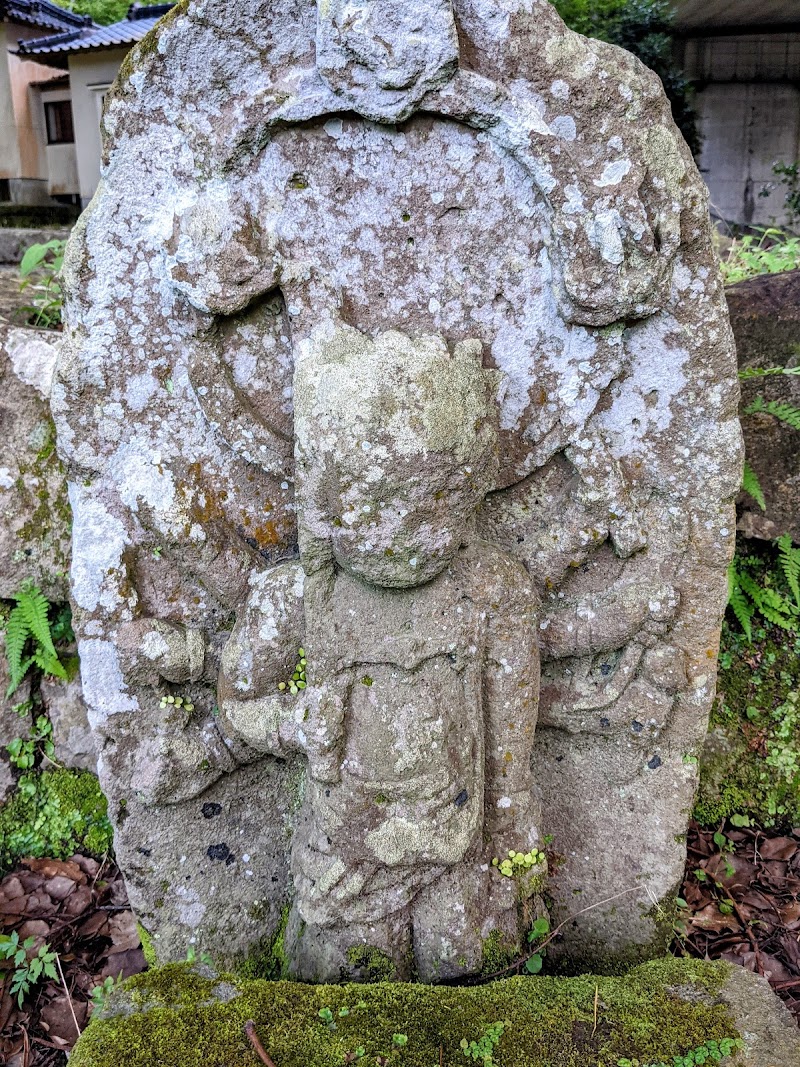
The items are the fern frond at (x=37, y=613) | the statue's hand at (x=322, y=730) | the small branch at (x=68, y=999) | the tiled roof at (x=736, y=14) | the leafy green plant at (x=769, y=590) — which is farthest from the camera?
the tiled roof at (x=736, y=14)

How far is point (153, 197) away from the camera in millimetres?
2301

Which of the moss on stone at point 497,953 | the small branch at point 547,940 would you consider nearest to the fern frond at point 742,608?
the small branch at point 547,940

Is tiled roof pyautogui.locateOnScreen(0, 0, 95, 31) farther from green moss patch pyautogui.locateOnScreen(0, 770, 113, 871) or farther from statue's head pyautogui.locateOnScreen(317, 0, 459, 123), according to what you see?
statue's head pyautogui.locateOnScreen(317, 0, 459, 123)

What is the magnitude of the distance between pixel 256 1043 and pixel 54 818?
2018mm

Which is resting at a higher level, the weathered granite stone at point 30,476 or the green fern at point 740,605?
the weathered granite stone at point 30,476

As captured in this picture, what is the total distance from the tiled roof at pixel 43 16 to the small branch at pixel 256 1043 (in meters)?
16.9

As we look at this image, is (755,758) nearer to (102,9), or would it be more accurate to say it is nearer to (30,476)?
(30,476)

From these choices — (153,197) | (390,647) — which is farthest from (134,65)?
(390,647)

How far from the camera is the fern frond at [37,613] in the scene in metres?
3.59

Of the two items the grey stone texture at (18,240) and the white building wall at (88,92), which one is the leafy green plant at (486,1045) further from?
the white building wall at (88,92)

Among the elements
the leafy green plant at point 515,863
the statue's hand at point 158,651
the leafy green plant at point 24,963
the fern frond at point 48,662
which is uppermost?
the statue's hand at point 158,651

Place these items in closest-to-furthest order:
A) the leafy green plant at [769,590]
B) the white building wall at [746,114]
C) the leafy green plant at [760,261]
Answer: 1. the leafy green plant at [769,590]
2. the leafy green plant at [760,261]
3. the white building wall at [746,114]

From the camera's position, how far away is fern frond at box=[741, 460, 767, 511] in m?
3.60

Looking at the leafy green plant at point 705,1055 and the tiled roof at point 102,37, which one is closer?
the leafy green plant at point 705,1055
